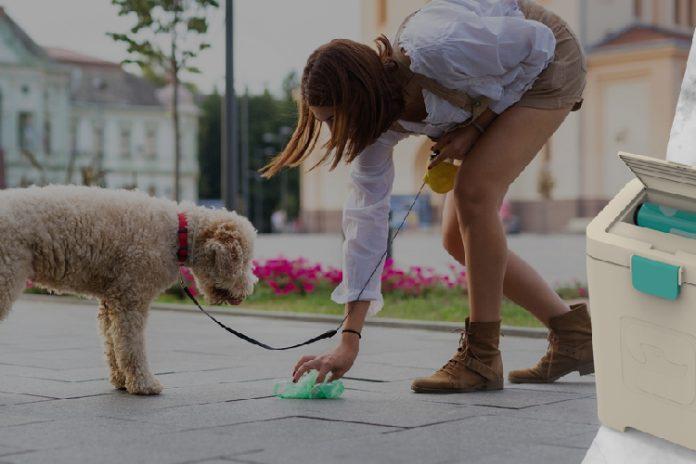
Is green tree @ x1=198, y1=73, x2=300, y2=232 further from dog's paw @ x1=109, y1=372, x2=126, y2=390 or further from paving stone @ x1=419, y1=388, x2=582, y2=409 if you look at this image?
paving stone @ x1=419, y1=388, x2=582, y2=409

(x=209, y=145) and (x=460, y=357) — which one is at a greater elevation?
(x=209, y=145)

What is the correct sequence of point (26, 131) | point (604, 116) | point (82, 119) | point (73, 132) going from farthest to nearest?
1. point (82, 119)
2. point (73, 132)
3. point (26, 131)
4. point (604, 116)

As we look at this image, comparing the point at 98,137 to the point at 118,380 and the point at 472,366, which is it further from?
the point at 472,366

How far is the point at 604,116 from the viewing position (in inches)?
1759

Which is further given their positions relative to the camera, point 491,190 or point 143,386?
point 143,386

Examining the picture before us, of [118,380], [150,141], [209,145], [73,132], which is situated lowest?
[118,380]

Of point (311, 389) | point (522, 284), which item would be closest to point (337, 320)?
point (522, 284)

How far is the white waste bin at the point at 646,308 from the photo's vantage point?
2.79m

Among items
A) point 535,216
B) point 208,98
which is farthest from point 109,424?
point 208,98

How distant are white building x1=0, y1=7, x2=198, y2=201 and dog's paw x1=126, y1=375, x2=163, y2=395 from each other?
2414 inches

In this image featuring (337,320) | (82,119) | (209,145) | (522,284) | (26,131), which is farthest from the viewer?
(209,145)

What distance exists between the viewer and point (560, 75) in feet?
15.1

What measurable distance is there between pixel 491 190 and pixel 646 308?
1.66m

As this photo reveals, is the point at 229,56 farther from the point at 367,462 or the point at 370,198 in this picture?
the point at 367,462
